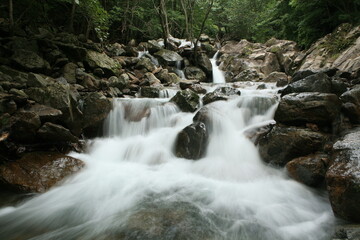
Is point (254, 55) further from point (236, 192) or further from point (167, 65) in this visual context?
point (236, 192)

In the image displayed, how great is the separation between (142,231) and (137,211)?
1.97 feet

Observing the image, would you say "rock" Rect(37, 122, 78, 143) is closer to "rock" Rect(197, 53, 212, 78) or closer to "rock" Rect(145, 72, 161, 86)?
"rock" Rect(145, 72, 161, 86)

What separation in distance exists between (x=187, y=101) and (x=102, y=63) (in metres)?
5.07

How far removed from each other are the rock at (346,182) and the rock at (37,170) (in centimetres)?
466

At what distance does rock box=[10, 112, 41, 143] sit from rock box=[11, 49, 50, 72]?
12.1 feet

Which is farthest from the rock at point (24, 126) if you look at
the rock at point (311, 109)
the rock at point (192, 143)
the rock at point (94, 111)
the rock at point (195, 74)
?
the rock at point (195, 74)

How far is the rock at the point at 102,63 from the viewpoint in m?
9.20

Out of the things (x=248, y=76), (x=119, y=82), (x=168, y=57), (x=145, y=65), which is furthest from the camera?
(x=168, y=57)

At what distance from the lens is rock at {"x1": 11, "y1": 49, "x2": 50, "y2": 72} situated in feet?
22.1

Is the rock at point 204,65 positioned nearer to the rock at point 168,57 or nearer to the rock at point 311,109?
the rock at point 168,57

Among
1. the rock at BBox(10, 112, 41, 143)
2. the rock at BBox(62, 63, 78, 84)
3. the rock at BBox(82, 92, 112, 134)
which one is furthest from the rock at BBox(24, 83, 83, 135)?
the rock at BBox(62, 63, 78, 84)

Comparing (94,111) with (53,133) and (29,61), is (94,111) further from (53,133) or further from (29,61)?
(29,61)

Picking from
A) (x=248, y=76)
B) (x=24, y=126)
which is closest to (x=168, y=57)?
(x=248, y=76)

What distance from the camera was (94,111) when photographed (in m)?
5.86
